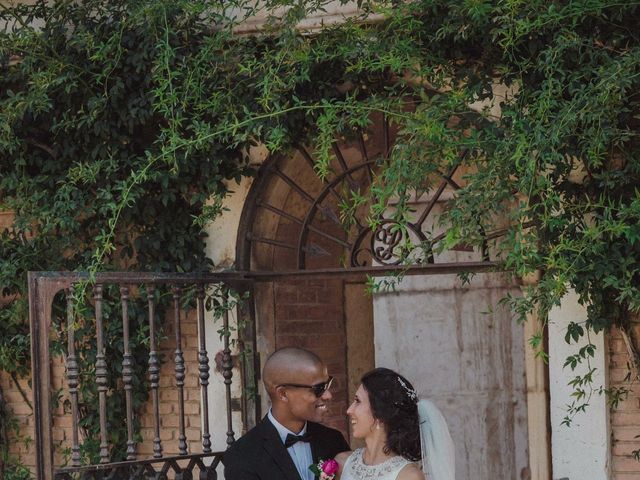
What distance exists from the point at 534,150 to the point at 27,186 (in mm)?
3125

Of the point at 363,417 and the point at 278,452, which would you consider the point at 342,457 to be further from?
the point at 363,417

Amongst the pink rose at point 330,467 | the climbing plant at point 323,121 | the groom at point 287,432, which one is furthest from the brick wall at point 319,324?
the pink rose at point 330,467

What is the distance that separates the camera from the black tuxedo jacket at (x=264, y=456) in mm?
5785

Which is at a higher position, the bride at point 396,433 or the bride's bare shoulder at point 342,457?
the bride at point 396,433

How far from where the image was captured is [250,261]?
7.38 meters

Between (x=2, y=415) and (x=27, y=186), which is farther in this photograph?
(x=2, y=415)

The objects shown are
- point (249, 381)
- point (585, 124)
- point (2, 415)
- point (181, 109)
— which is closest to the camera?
point (585, 124)

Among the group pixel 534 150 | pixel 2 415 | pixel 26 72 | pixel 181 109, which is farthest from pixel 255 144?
pixel 2 415

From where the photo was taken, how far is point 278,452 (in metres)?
5.83

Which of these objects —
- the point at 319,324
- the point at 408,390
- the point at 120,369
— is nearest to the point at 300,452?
the point at 408,390

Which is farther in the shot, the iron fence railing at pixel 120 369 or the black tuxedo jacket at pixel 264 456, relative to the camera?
the iron fence railing at pixel 120 369

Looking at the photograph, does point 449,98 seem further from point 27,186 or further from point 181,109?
point 27,186

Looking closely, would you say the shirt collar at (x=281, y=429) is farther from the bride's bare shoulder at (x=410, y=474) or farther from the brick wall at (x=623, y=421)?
the brick wall at (x=623, y=421)

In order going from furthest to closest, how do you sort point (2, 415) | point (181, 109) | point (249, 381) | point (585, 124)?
point (2, 415) < point (249, 381) < point (181, 109) < point (585, 124)
